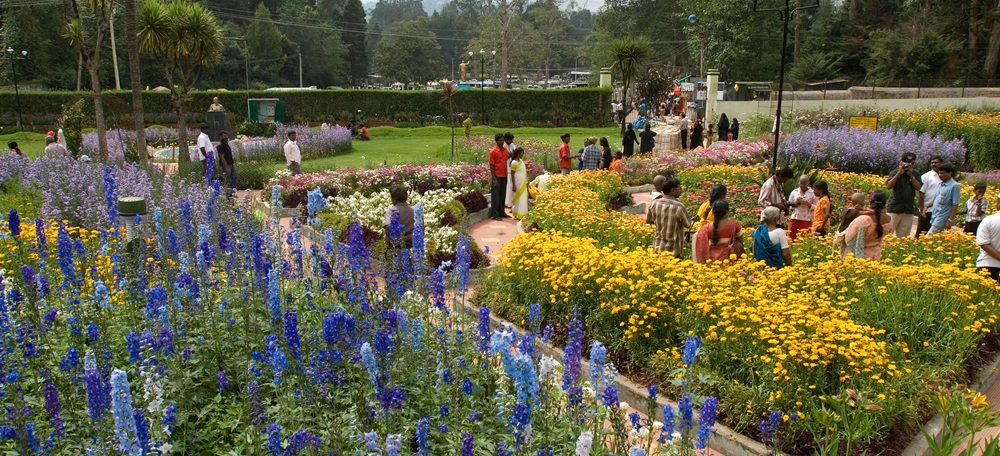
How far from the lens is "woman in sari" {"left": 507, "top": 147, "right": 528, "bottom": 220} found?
37.5 feet

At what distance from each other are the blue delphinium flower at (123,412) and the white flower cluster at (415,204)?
20.8ft

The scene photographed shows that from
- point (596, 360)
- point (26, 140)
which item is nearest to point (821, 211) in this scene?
point (596, 360)

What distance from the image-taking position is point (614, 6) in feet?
201

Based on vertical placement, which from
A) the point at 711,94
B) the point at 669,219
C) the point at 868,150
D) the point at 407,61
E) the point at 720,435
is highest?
the point at 407,61

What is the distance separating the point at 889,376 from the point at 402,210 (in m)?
4.27

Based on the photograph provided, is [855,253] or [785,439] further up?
[855,253]

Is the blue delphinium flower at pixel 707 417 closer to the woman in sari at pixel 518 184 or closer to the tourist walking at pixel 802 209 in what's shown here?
the tourist walking at pixel 802 209

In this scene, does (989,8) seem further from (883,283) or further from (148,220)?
(148,220)

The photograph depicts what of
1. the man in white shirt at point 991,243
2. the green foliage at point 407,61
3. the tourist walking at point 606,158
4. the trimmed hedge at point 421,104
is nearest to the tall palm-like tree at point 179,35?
the tourist walking at point 606,158

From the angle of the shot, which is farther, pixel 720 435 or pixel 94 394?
pixel 720 435

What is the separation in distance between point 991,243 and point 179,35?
16581 millimetres

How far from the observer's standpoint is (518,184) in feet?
38.1

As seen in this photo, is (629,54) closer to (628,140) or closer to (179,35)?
(628,140)

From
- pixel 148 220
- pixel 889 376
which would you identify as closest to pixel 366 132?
pixel 148 220
